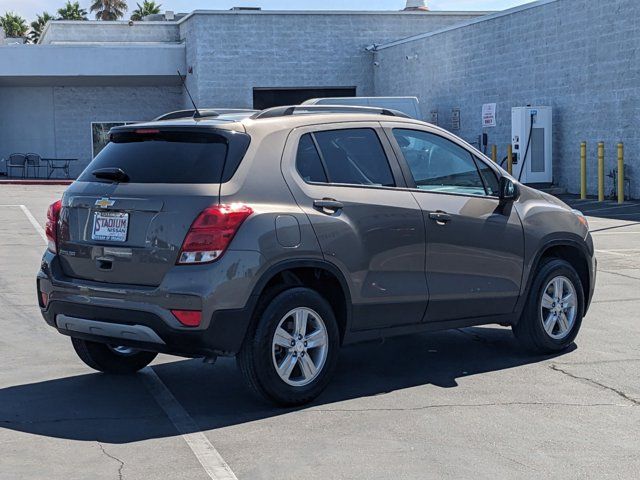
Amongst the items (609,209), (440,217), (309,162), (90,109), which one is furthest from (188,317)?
(90,109)

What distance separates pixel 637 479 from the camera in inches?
204

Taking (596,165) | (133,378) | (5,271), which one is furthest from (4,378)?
(596,165)

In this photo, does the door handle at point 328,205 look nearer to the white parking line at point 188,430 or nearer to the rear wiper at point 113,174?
the rear wiper at point 113,174

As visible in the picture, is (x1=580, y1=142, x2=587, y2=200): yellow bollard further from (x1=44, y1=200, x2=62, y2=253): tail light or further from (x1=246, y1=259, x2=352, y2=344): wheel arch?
(x1=44, y1=200, x2=62, y2=253): tail light

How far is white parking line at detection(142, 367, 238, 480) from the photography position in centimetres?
534

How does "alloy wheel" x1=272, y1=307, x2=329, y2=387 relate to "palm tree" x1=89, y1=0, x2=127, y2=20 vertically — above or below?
below

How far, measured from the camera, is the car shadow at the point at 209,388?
621 cm

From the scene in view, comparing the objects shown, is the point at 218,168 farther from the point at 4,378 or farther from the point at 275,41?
the point at 275,41

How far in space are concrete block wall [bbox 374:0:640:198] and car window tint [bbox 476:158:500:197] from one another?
17001 millimetres

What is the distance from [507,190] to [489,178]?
0.21 m

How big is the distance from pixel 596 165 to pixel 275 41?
16.5 meters

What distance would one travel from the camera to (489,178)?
7941 millimetres

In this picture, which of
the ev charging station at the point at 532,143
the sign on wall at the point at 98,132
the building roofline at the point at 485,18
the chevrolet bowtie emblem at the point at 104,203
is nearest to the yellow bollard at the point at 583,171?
the ev charging station at the point at 532,143

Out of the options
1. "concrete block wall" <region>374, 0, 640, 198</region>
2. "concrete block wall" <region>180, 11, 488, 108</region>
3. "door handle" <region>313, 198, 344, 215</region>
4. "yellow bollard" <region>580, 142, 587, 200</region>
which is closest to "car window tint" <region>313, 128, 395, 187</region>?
"door handle" <region>313, 198, 344, 215</region>
